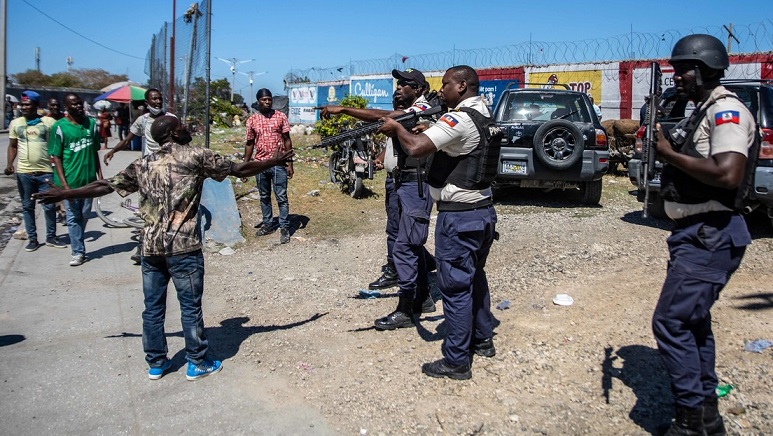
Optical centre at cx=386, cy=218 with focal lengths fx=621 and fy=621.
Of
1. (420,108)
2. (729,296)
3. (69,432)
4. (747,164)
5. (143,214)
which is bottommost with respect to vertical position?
(69,432)

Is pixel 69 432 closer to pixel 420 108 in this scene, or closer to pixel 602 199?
pixel 420 108

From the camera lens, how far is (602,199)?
10391 mm

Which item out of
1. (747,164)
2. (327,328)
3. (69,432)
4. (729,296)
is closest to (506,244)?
(729,296)

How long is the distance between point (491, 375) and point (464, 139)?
148cm

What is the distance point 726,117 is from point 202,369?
10.7ft

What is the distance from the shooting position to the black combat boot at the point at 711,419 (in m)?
3.03

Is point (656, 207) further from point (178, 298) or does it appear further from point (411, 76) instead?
point (178, 298)

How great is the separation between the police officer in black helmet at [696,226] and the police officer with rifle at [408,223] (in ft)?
6.53

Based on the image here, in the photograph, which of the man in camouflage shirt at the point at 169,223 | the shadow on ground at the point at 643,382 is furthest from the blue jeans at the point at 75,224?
the shadow on ground at the point at 643,382

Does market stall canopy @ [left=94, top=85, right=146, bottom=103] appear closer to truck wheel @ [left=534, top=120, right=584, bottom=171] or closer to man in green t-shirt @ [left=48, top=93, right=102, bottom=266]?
man in green t-shirt @ [left=48, top=93, right=102, bottom=266]

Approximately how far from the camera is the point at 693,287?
288cm

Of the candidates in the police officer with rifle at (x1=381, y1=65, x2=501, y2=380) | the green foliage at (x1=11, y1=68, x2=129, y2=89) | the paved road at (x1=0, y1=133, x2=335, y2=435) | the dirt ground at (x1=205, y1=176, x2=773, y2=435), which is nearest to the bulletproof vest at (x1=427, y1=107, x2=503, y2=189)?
the police officer with rifle at (x1=381, y1=65, x2=501, y2=380)

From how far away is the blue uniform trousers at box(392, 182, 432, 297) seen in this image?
15.8 ft

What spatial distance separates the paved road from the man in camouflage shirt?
25 cm
